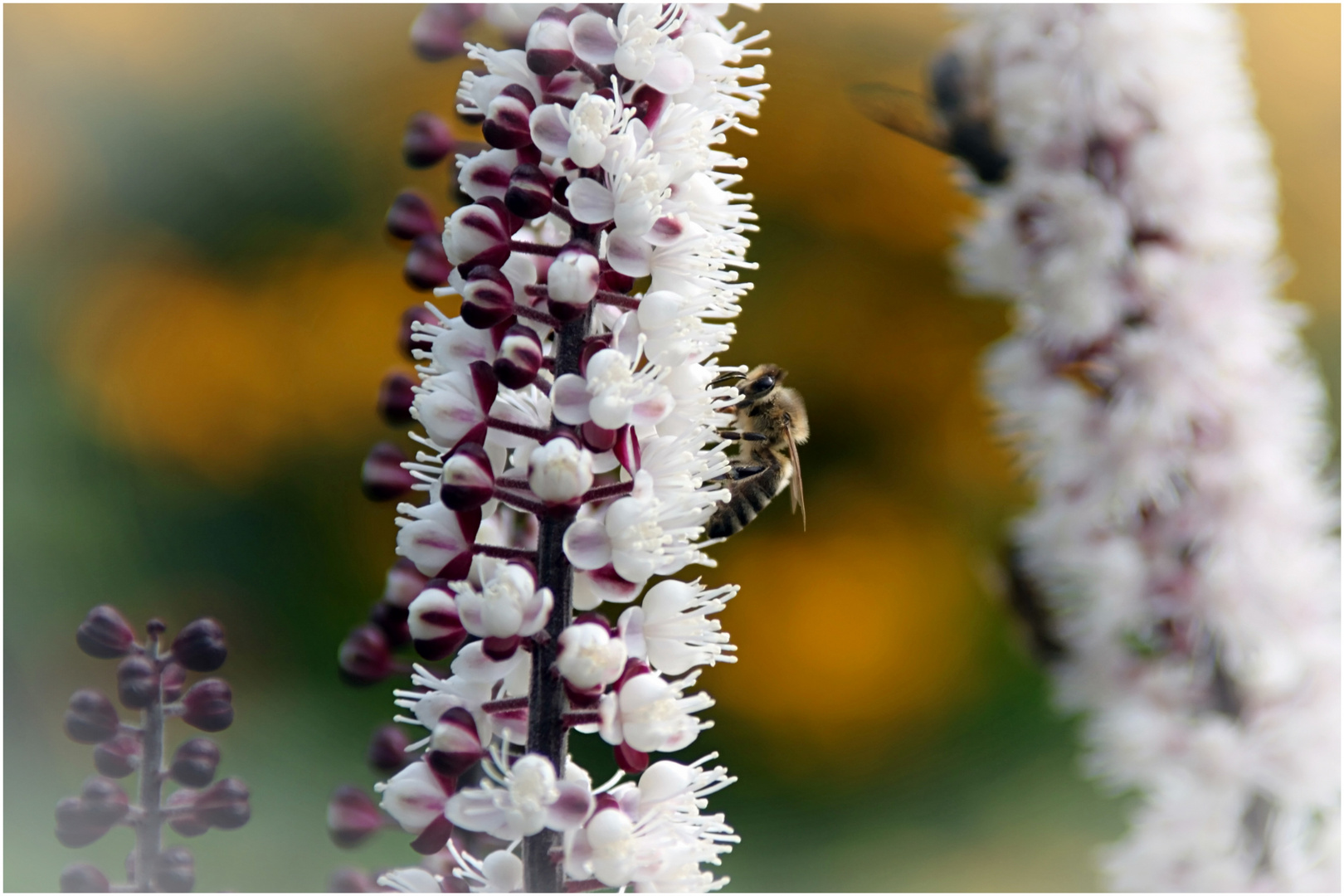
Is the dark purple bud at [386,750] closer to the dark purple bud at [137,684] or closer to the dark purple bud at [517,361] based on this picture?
the dark purple bud at [137,684]

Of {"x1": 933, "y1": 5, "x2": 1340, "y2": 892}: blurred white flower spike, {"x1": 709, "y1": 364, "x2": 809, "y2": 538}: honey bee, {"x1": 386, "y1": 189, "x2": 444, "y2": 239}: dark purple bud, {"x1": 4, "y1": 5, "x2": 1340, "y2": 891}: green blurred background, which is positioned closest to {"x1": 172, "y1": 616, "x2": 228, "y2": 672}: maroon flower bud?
{"x1": 386, "y1": 189, "x2": 444, "y2": 239}: dark purple bud

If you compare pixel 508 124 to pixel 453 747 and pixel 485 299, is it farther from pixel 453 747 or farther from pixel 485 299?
pixel 453 747

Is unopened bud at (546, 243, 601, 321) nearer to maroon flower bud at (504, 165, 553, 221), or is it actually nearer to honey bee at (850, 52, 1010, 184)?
maroon flower bud at (504, 165, 553, 221)

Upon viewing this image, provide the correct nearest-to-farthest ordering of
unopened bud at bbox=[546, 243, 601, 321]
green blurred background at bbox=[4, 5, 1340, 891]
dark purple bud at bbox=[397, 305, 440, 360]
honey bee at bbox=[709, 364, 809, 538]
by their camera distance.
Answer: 1. unopened bud at bbox=[546, 243, 601, 321]
2. dark purple bud at bbox=[397, 305, 440, 360]
3. honey bee at bbox=[709, 364, 809, 538]
4. green blurred background at bbox=[4, 5, 1340, 891]

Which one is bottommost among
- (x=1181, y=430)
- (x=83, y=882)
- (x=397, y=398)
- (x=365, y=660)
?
(x=83, y=882)

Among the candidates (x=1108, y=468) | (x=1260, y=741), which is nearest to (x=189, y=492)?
(x=1108, y=468)

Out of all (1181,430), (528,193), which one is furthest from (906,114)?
(528,193)
